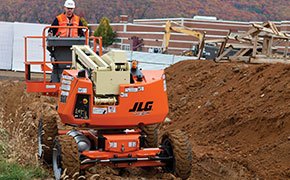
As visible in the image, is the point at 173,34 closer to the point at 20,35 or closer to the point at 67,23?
the point at 20,35

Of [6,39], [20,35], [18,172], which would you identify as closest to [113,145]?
[18,172]

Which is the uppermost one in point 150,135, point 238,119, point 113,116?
point 113,116

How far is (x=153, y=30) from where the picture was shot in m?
86.6

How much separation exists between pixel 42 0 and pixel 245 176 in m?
107

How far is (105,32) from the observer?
276ft

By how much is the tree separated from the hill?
1946cm

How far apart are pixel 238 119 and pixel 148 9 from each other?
107879 millimetres

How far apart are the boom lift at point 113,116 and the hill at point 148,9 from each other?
97277 mm

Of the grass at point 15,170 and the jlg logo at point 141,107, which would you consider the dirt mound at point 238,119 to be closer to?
the jlg logo at point 141,107

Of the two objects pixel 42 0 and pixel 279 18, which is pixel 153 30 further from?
pixel 279 18

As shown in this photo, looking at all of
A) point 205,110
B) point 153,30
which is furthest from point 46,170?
point 153,30

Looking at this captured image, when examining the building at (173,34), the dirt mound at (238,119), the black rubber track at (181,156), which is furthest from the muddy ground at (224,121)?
the building at (173,34)

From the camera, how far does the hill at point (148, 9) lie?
10712cm

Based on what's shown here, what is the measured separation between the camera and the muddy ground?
376 inches
